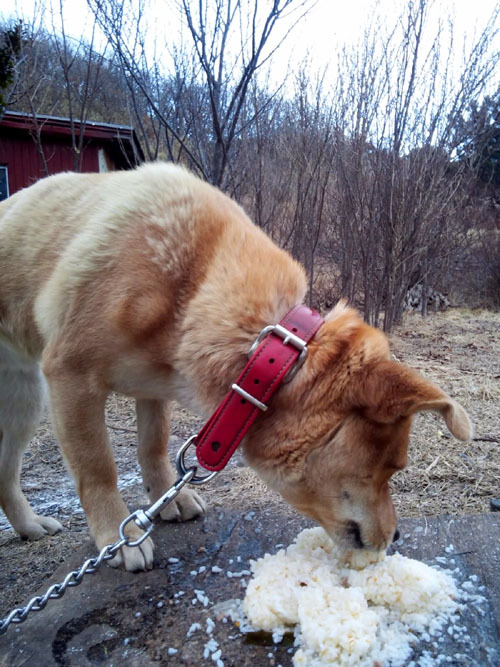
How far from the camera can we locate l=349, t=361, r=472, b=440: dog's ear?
158 cm

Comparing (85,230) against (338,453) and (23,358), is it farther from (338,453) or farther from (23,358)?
(338,453)

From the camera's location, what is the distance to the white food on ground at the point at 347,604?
154 centimetres

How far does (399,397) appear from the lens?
63.9 inches

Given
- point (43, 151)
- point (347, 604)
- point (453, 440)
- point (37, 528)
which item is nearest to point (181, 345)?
point (347, 604)

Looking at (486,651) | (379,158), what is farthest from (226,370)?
(379,158)

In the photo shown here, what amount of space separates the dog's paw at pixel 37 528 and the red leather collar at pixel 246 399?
1.86 metres

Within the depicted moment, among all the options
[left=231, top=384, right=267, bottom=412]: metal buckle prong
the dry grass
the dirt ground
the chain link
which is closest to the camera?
the chain link

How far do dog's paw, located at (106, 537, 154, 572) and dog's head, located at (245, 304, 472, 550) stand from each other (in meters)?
0.65

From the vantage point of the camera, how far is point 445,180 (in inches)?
312

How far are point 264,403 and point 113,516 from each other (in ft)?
3.46

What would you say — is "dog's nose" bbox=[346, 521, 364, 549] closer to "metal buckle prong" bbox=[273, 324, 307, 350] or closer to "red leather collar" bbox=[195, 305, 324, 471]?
"red leather collar" bbox=[195, 305, 324, 471]

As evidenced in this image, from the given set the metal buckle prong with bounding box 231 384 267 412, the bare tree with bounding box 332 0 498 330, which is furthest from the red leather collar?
the bare tree with bounding box 332 0 498 330

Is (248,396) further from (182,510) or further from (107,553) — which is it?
(182,510)

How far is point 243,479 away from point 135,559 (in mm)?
1638
